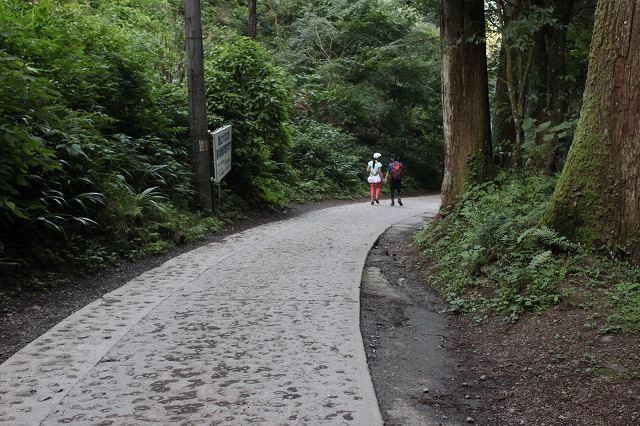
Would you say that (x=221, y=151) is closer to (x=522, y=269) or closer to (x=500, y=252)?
(x=500, y=252)

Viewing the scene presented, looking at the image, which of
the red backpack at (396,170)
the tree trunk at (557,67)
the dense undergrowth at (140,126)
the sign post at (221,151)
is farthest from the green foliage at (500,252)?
the red backpack at (396,170)

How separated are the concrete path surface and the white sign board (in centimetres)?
494

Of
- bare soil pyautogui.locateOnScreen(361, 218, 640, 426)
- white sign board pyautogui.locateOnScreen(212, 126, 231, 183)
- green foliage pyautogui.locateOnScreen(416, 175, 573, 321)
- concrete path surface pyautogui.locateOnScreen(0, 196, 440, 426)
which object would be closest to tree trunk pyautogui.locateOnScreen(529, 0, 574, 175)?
green foliage pyautogui.locateOnScreen(416, 175, 573, 321)

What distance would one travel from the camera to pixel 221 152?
44.4ft

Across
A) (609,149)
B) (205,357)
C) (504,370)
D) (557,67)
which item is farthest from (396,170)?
(205,357)

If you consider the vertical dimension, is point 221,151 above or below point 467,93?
below

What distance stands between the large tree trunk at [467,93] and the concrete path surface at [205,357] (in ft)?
12.7

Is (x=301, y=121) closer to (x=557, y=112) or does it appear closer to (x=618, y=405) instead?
(x=557, y=112)

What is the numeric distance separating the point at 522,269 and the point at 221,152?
28.8 feet

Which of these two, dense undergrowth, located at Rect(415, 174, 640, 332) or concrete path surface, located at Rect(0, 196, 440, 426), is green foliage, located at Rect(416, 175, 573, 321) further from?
concrete path surface, located at Rect(0, 196, 440, 426)

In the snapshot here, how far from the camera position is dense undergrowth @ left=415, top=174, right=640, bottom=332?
17.9ft

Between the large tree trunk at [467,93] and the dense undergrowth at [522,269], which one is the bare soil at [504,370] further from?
the large tree trunk at [467,93]

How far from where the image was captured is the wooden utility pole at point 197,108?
12.6 meters

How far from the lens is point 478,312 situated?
6.63m
